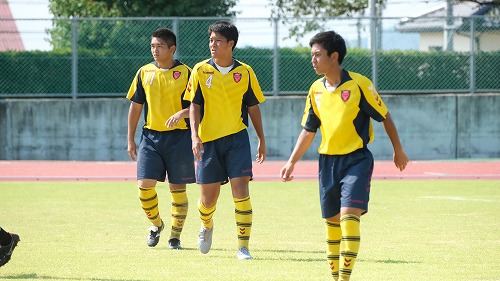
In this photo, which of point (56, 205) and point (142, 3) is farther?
point (142, 3)

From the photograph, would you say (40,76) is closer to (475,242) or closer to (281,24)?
(281,24)

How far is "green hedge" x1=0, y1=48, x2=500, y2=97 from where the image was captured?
26.2 m

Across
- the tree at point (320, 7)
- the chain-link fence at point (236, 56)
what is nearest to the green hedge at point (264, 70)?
the chain-link fence at point (236, 56)

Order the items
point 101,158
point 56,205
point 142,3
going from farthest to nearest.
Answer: point 142,3 → point 101,158 → point 56,205

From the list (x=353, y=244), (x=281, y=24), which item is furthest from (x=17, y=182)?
(x=353, y=244)

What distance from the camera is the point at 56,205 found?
16.0 metres

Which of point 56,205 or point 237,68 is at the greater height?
point 237,68

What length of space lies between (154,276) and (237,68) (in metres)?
2.28

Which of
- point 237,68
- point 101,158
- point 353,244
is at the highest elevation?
point 237,68

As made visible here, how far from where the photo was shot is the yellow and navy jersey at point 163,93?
11.3m

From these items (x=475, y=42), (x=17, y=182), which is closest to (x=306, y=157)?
(x=475, y=42)

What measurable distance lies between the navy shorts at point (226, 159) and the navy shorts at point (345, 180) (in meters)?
1.82

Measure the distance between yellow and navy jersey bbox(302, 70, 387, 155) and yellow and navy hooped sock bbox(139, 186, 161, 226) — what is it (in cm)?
319

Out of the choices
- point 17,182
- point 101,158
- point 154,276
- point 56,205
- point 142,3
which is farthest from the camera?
point 142,3
